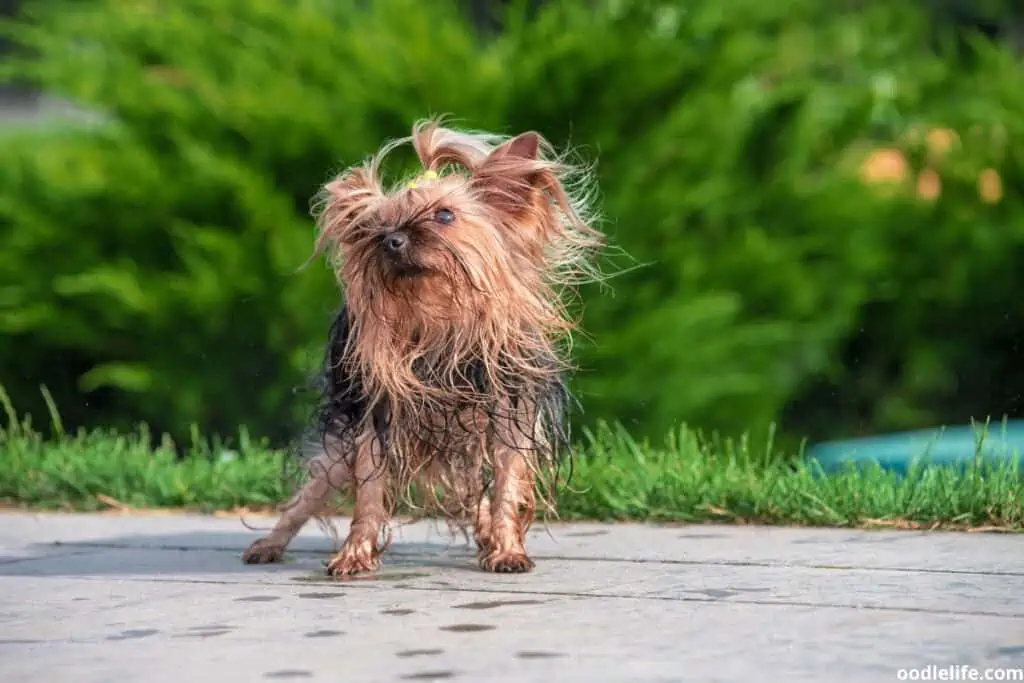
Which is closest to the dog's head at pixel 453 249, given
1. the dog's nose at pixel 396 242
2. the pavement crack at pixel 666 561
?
the dog's nose at pixel 396 242

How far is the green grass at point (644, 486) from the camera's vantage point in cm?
656

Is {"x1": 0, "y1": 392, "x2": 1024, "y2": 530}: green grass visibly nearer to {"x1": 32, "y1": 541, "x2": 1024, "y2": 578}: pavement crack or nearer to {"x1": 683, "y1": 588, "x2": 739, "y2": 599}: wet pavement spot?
{"x1": 32, "y1": 541, "x2": 1024, "y2": 578}: pavement crack

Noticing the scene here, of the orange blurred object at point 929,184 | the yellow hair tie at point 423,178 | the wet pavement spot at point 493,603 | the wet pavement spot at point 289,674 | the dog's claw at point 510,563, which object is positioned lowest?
the wet pavement spot at point 289,674

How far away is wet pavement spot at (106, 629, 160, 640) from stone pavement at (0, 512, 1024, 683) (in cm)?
1

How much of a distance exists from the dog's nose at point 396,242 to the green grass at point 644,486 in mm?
1509

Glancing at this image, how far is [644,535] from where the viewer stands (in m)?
6.66

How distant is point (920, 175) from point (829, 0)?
911 cm

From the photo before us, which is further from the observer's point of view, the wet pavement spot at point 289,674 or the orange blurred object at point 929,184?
the orange blurred object at point 929,184

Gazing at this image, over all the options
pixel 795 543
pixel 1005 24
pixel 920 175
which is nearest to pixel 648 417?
pixel 920 175

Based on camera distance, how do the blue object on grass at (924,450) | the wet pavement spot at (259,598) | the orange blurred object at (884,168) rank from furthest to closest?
the orange blurred object at (884,168)
the blue object on grass at (924,450)
the wet pavement spot at (259,598)

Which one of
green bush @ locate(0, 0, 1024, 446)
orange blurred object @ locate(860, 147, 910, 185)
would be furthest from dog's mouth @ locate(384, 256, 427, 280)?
orange blurred object @ locate(860, 147, 910, 185)

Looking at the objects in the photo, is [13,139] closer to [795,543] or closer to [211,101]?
[211,101]

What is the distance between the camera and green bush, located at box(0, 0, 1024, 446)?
9797mm

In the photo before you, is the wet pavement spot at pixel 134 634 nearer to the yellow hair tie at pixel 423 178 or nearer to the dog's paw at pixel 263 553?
the dog's paw at pixel 263 553
